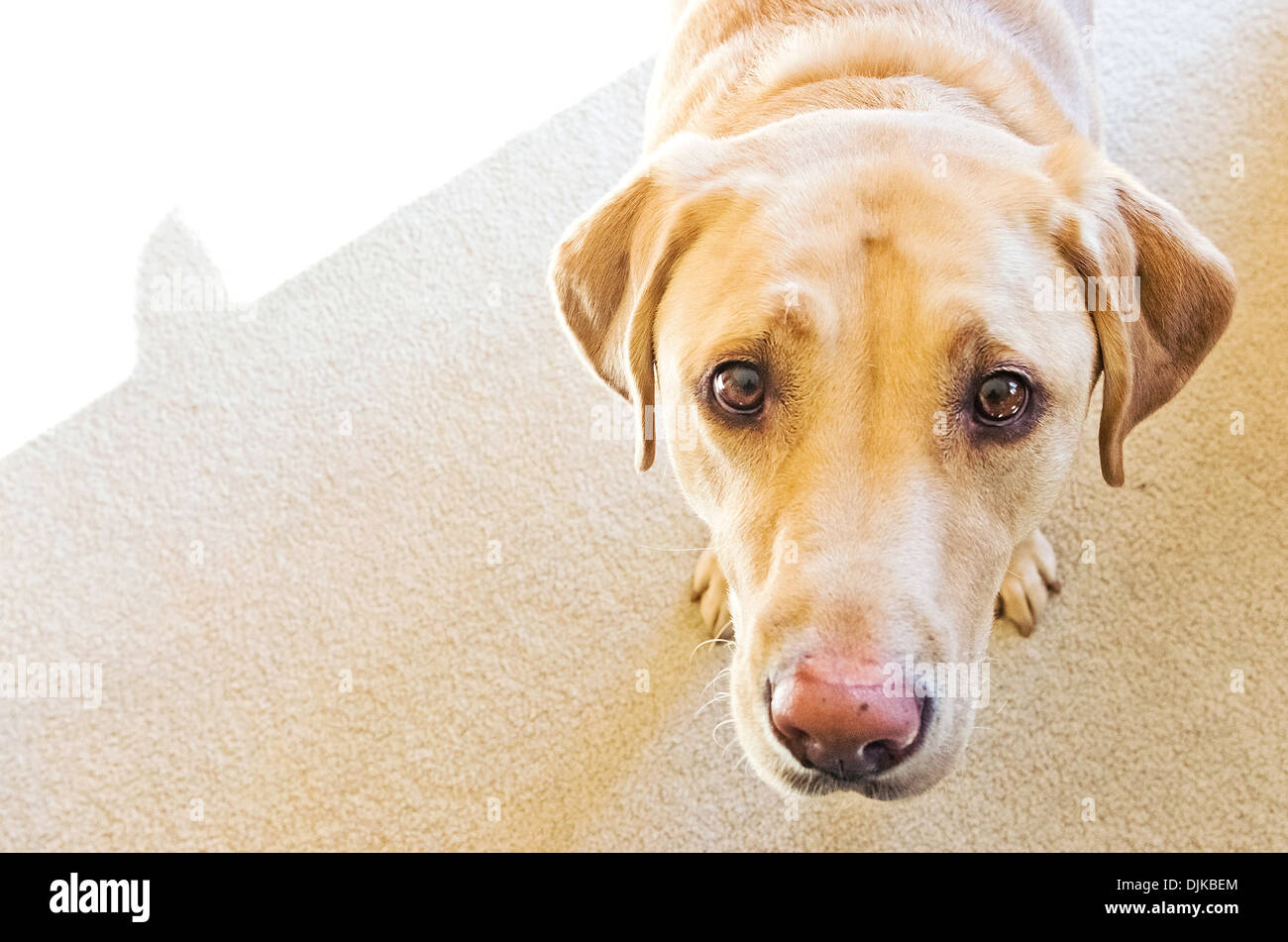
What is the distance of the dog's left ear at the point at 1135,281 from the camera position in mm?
1668

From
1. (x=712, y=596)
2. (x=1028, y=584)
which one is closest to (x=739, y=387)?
(x=712, y=596)

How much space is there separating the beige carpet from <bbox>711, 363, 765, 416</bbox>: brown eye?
1.14 m

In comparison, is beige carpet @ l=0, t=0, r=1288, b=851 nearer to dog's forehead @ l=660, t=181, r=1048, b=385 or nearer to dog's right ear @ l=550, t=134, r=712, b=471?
dog's right ear @ l=550, t=134, r=712, b=471

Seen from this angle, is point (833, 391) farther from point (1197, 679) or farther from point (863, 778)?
point (1197, 679)

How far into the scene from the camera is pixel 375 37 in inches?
139

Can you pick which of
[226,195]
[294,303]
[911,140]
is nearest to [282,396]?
[294,303]

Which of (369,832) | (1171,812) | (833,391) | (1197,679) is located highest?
(833,391)

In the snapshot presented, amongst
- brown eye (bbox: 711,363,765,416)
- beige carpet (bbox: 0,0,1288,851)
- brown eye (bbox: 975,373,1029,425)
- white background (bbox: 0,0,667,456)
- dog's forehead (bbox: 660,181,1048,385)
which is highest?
dog's forehead (bbox: 660,181,1048,385)

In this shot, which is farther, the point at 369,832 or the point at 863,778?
the point at 369,832

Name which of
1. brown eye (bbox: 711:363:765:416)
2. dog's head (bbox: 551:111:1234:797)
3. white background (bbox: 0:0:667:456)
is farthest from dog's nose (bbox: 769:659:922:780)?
white background (bbox: 0:0:667:456)

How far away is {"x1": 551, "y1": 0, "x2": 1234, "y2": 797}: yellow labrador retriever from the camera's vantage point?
5.04 ft

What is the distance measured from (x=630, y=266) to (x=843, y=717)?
884 millimetres

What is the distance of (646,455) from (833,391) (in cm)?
59

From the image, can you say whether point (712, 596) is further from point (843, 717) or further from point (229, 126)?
point (229, 126)
